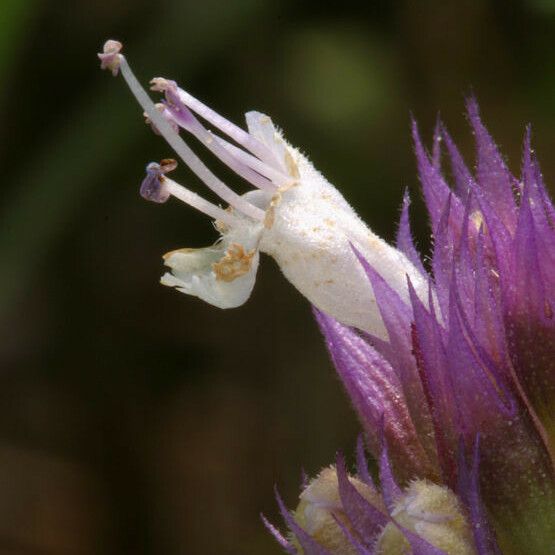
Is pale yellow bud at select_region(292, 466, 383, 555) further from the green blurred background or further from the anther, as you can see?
the green blurred background

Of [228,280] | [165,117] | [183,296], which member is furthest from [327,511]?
[183,296]

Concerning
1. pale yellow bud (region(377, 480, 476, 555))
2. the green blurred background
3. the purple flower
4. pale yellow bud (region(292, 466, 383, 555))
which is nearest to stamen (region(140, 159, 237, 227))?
the purple flower

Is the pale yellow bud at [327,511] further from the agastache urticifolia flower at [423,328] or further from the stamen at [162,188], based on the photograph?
the stamen at [162,188]

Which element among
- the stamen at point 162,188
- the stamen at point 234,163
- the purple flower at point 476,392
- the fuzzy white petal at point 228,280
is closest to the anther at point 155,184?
the stamen at point 162,188

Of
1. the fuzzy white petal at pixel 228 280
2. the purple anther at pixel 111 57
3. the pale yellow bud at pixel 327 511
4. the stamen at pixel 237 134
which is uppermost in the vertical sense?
the purple anther at pixel 111 57

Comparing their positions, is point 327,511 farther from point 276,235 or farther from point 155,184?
point 155,184

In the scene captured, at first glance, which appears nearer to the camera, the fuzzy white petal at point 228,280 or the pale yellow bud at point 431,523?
the pale yellow bud at point 431,523

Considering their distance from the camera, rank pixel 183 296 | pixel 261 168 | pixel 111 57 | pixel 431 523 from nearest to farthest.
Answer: pixel 431 523, pixel 261 168, pixel 111 57, pixel 183 296

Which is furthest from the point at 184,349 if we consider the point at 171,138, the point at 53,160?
the point at 171,138
